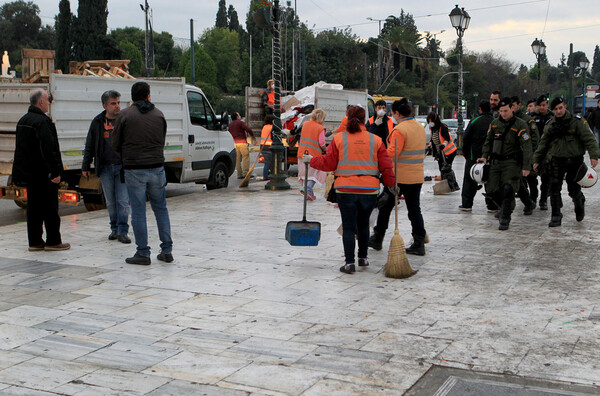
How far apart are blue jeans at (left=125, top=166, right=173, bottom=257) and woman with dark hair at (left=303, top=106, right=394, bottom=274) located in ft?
5.71

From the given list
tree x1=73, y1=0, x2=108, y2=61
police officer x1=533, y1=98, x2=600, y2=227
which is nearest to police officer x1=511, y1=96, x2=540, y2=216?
police officer x1=533, y1=98, x2=600, y2=227

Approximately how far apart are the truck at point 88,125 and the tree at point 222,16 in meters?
111

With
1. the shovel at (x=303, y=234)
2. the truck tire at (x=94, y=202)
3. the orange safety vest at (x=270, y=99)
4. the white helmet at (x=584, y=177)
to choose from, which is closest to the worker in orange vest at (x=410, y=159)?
the shovel at (x=303, y=234)

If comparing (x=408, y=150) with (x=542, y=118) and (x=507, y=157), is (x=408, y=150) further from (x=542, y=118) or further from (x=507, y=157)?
(x=542, y=118)

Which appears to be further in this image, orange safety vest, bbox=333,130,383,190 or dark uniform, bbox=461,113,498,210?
dark uniform, bbox=461,113,498,210

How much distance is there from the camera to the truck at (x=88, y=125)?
37.8 feet

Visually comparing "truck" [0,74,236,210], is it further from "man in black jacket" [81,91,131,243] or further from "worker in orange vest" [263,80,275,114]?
"worker in orange vest" [263,80,275,114]

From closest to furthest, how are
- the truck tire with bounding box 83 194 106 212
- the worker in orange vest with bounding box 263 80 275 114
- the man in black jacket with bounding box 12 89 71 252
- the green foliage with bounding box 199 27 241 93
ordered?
the man in black jacket with bounding box 12 89 71 252 < the truck tire with bounding box 83 194 106 212 < the worker in orange vest with bounding box 263 80 275 114 < the green foliage with bounding box 199 27 241 93

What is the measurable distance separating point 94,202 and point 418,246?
6.31 metres

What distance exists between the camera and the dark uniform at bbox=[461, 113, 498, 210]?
38.0 feet

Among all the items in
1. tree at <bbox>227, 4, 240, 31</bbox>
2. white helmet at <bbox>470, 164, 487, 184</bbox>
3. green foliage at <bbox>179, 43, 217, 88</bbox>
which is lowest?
white helmet at <bbox>470, 164, 487, 184</bbox>

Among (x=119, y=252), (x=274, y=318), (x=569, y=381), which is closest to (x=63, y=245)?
(x=119, y=252)

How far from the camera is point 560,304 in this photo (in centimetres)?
625

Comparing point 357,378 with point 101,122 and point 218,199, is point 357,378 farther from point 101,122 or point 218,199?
point 218,199
